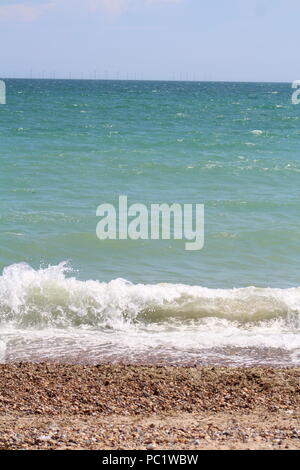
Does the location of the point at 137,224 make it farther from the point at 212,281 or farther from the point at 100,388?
the point at 100,388

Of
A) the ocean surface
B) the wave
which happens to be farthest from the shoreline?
the wave

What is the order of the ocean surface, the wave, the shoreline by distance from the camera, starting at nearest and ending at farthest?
the shoreline, the ocean surface, the wave

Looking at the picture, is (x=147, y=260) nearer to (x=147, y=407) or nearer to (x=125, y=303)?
(x=125, y=303)

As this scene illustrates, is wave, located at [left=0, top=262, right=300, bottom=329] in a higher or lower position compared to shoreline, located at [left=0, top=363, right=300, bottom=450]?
higher

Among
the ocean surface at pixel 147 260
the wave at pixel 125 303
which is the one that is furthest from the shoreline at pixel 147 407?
the wave at pixel 125 303

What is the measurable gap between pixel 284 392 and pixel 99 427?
244cm

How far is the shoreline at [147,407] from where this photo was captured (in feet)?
21.6

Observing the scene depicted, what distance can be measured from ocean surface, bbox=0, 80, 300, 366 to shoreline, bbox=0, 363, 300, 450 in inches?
29.2

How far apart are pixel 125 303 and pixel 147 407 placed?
3794 millimetres

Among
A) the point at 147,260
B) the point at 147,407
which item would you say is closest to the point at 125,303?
the point at 147,260

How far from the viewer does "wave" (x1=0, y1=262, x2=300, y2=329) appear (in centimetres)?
1104

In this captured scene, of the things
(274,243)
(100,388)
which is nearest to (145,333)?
(100,388)

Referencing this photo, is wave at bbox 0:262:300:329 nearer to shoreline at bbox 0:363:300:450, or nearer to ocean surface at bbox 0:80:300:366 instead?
ocean surface at bbox 0:80:300:366
